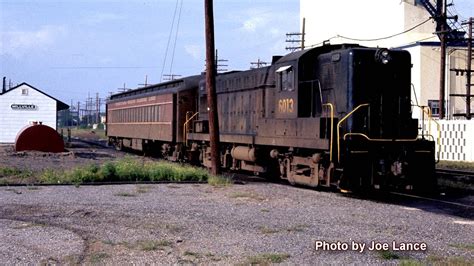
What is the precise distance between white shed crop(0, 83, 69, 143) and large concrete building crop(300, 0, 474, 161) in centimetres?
2232

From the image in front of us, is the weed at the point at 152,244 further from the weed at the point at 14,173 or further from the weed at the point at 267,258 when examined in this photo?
the weed at the point at 14,173

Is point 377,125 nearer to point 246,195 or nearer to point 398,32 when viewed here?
point 246,195

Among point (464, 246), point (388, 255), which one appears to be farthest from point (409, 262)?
point (464, 246)

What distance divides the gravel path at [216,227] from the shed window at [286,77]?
9.48 feet

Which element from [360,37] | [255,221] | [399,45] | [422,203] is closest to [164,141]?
[422,203]

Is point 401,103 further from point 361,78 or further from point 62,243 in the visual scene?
point 62,243

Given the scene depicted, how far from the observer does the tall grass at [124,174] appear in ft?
54.4

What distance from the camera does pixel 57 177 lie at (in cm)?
1669

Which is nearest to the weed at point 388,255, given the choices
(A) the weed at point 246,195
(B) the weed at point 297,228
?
(B) the weed at point 297,228

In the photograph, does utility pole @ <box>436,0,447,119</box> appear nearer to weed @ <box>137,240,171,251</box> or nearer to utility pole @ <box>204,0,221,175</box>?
utility pole @ <box>204,0,221,175</box>

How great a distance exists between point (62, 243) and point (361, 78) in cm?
805

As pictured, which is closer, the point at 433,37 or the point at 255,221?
the point at 255,221

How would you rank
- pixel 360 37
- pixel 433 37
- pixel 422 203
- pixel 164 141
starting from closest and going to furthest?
pixel 422 203
pixel 164 141
pixel 433 37
pixel 360 37

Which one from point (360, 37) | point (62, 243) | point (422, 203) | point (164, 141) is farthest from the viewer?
point (360, 37)
